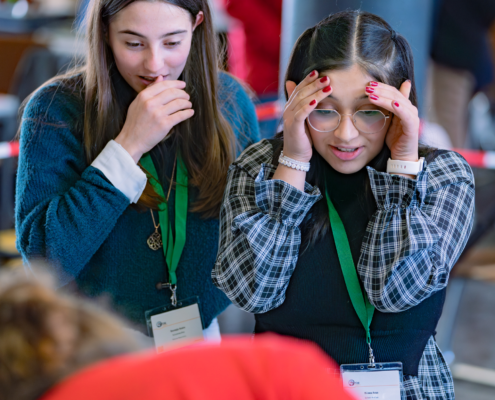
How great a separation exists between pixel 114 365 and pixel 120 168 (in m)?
0.97

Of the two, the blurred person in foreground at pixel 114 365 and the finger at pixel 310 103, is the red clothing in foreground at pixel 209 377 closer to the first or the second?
the blurred person in foreground at pixel 114 365

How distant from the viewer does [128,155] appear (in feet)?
4.87

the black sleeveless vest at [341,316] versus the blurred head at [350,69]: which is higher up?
the blurred head at [350,69]

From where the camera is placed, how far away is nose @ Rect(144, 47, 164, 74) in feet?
4.81

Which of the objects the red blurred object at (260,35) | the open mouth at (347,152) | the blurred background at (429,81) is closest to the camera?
the open mouth at (347,152)

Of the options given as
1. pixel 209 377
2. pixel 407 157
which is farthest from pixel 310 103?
pixel 209 377

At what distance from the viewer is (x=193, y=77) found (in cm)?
165

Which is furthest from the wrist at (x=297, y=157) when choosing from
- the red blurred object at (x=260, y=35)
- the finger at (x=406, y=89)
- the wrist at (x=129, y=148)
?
the red blurred object at (x=260, y=35)

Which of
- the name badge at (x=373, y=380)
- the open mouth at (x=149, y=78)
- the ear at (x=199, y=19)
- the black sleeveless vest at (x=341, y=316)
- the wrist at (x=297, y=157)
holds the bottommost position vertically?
the name badge at (x=373, y=380)

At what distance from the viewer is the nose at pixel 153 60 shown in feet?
4.81

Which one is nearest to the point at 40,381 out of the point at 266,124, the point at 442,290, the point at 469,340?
the point at 442,290

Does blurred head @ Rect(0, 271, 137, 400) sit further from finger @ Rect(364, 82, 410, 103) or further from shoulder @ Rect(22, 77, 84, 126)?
shoulder @ Rect(22, 77, 84, 126)

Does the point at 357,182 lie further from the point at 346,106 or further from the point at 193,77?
the point at 193,77

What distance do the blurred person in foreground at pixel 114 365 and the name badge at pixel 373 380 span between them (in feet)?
2.52
